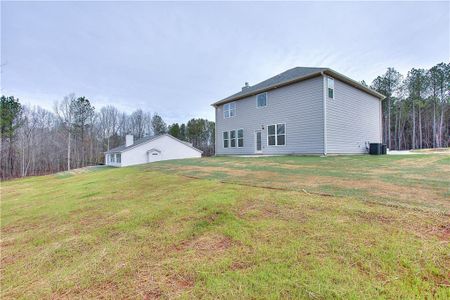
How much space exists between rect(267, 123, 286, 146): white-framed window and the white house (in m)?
18.0

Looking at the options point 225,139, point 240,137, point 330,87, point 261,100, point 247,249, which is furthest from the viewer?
point 225,139

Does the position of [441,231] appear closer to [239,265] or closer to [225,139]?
[239,265]

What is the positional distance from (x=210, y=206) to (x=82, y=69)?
64.8 feet

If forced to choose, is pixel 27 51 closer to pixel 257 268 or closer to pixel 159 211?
pixel 159 211

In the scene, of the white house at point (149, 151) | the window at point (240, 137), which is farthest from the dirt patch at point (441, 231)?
the white house at point (149, 151)

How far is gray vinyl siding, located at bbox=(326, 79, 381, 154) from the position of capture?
11.2 meters

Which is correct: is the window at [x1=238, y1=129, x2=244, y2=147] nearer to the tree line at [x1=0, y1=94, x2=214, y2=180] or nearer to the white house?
the white house

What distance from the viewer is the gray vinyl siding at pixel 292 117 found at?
435 inches

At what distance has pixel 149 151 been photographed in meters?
26.7

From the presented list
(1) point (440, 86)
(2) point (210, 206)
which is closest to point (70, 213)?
(2) point (210, 206)

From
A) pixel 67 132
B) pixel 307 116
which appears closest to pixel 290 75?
pixel 307 116

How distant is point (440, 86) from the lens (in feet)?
88.8

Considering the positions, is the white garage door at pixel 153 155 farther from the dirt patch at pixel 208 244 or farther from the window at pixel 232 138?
the dirt patch at pixel 208 244

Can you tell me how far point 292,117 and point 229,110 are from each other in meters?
5.93
